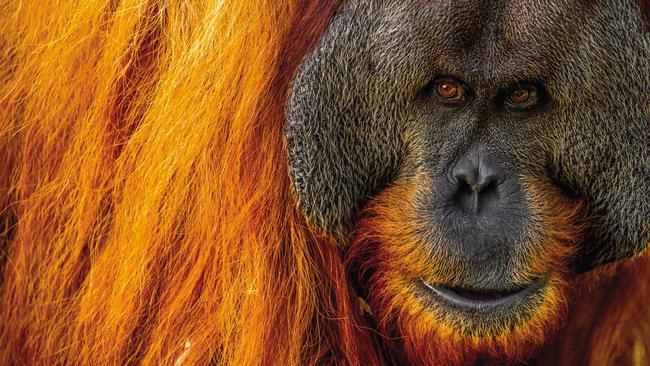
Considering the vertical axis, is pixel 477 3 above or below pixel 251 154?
above

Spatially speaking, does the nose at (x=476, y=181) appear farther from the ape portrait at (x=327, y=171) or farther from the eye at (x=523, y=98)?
the eye at (x=523, y=98)

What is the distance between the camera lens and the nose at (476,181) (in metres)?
1.47

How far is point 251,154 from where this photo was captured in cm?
157

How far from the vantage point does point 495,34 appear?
1480mm

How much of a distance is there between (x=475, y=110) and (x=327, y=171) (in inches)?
11.3

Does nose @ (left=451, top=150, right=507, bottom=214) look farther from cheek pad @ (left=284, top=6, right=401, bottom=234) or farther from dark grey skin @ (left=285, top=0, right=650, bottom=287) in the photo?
cheek pad @ (left=284, top=6, right=401, bottom=234)

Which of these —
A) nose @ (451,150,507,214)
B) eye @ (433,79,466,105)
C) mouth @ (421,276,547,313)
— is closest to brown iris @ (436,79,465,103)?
eye @ (433,79,466,105)

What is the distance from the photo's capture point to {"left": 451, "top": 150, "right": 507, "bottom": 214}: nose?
1.47 m

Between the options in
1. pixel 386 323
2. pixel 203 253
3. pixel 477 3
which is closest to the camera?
pixel 477 3

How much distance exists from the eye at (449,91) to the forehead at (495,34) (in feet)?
0.08

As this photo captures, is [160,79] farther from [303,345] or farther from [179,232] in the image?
[303,345]

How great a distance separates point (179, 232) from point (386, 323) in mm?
444

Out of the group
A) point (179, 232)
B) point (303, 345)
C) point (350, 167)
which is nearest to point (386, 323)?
point (303, 345)

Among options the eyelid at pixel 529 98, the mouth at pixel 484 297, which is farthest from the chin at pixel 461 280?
the eyelid at pixel 529 98
